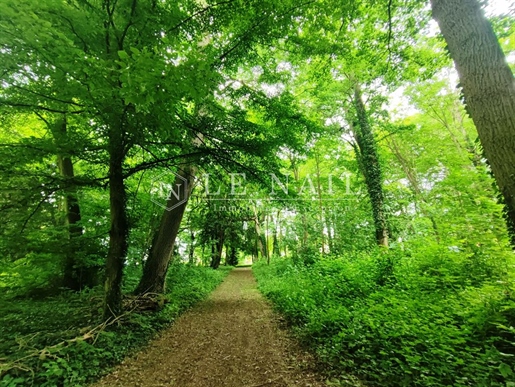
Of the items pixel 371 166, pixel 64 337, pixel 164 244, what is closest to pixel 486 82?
pixel 64 337

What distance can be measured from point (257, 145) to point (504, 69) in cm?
385

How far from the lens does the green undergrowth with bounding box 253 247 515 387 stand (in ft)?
7.89

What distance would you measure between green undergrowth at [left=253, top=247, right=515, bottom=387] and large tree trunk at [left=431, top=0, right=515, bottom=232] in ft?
4.92

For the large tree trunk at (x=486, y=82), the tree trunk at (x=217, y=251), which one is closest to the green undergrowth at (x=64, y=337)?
the large tree trunk at (x=486, y=82)

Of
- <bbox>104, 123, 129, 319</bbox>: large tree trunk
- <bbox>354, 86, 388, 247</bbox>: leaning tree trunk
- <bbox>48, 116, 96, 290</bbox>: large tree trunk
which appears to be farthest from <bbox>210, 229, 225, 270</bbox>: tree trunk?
<bbox>104, 123, 129, 319</bbox>: large tree trunk

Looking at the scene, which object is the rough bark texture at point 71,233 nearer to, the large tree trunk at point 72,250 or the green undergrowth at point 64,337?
the large tree trunk at point 72,250

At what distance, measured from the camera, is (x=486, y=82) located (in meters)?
2.42

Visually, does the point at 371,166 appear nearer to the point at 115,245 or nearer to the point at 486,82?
the point at 486,82

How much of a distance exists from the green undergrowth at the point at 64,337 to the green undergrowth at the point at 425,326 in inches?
128

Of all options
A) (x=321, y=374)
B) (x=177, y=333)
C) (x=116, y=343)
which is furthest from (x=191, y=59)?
(x=177, y=333)

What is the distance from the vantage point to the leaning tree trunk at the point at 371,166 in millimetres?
9367

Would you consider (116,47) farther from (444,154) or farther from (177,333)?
(444,154)

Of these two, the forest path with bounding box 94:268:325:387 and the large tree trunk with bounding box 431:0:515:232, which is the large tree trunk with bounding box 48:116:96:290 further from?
the large tree trunk with bounding box 431:0:515:232

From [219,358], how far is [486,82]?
5349 millimetres
